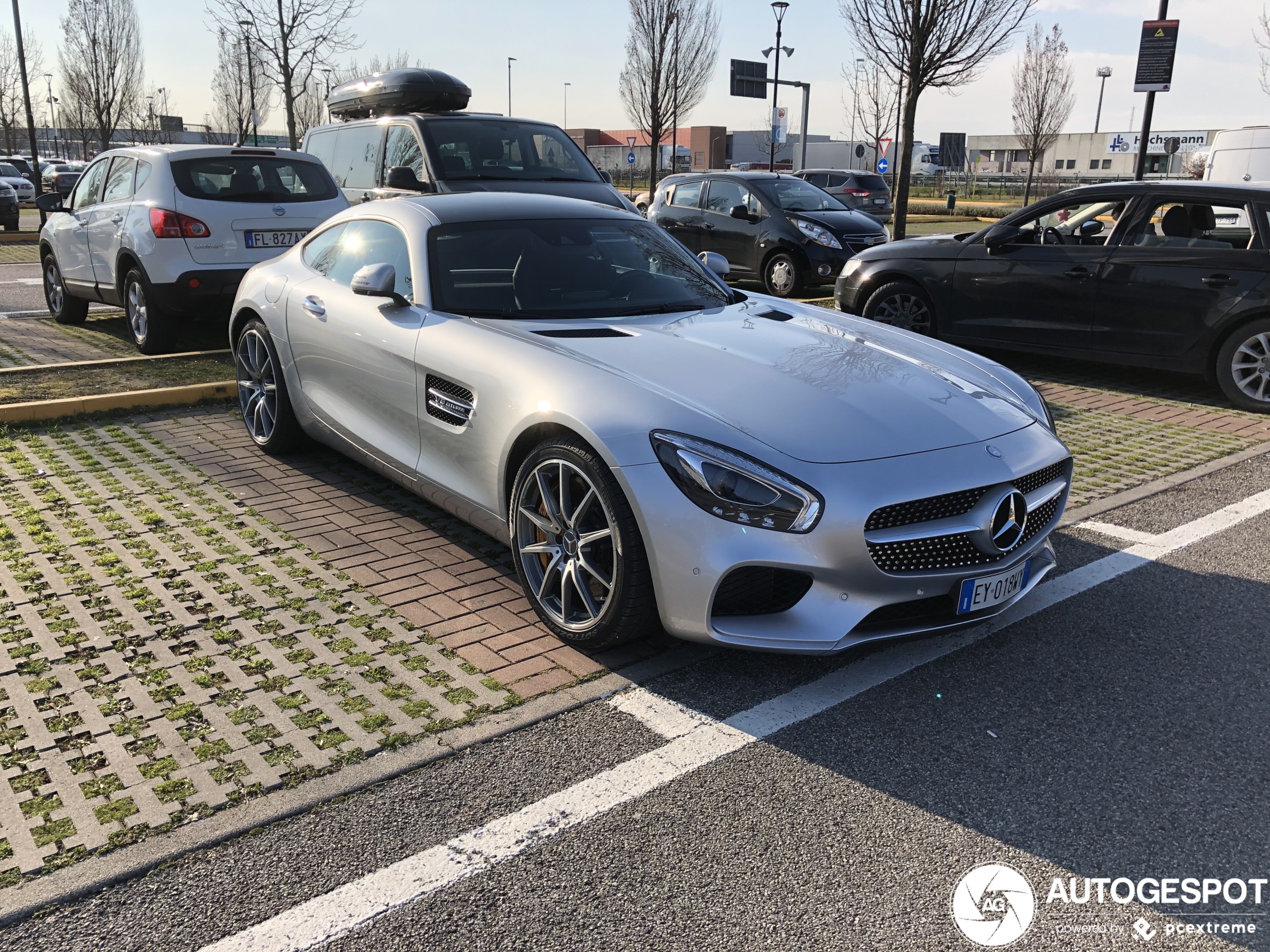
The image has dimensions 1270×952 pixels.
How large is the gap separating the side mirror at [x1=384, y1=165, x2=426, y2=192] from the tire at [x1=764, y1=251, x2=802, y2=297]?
5141 millimetres

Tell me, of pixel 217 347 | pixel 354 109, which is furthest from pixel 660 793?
pixel 354 109

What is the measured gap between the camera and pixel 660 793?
9.64 feet

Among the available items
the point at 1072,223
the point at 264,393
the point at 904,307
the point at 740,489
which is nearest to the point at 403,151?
the point at 904,307

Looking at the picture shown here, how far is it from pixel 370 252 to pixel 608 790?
10.3ft

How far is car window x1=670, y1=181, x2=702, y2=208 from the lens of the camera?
14875 millimetres

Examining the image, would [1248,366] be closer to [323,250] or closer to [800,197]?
[323,250]

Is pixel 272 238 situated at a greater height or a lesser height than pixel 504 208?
lesser

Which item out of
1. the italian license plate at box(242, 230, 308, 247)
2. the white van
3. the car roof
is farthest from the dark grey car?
the car roof

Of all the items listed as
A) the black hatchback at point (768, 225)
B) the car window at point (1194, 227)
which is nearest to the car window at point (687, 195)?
the black hatchback at point (768, 225)

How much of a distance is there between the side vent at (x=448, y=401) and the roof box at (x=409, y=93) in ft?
26.6

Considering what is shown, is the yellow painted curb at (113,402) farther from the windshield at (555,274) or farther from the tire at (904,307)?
the tire at (904,307)

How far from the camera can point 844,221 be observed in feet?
46.2

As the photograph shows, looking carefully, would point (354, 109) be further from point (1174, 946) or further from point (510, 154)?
point (1174, 946)

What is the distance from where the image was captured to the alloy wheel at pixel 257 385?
586cm
